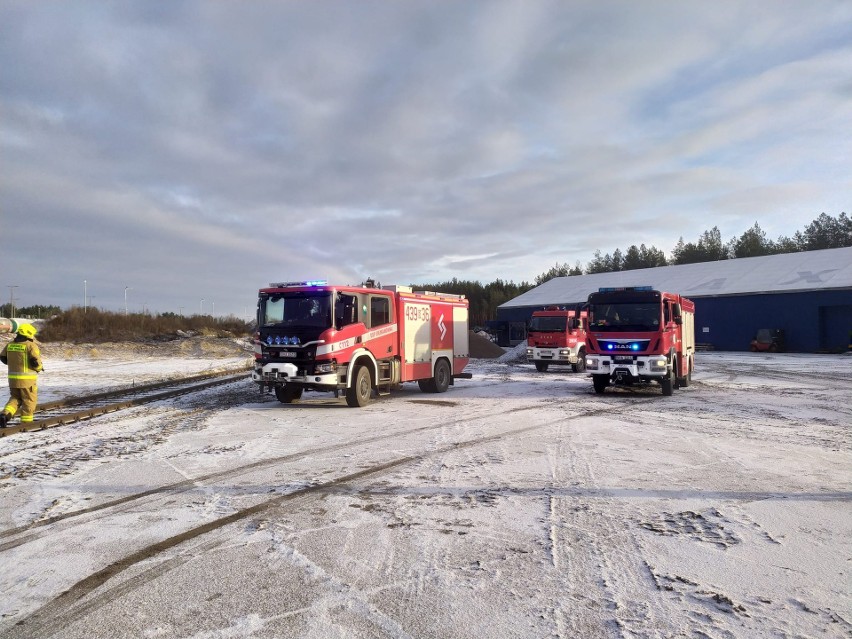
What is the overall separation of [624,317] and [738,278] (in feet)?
103

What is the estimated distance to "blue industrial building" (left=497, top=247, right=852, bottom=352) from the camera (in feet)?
112

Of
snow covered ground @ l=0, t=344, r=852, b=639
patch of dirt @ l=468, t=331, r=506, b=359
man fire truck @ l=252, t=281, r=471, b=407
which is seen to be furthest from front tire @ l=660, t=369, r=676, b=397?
patch of dirt @ l=468, t=331, r=506, b=359

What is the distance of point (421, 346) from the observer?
1529cm

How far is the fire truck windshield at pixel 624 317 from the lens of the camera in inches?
556

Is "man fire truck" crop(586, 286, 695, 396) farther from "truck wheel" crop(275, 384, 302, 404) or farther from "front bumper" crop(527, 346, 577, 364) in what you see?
"front bumper" crop(527, 346, 577, 364)

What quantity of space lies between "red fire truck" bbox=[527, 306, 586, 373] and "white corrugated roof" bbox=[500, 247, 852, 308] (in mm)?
20358

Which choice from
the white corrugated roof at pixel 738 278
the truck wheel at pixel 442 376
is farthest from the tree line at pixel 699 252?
the truck wheel at pixel 442 376

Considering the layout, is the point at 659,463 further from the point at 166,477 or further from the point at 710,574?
the point at 166,477

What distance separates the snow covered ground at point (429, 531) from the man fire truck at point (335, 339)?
7.59ft

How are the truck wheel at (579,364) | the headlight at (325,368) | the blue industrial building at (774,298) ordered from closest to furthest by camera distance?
1. the headlight at (325,368)
2. the truck wheel at (579,364)
3. the blue industrial building at (774,298)

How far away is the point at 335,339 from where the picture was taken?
39.8 feet

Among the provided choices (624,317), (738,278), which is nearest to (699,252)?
(738,278)

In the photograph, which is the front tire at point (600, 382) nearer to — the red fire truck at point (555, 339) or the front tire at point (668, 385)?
the front tire at point (668, 385)

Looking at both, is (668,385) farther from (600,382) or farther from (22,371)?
(22,371)
